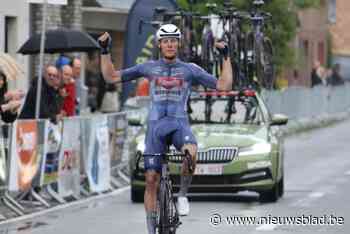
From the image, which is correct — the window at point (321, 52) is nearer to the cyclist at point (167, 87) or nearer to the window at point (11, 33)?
the window at point (11, 33)

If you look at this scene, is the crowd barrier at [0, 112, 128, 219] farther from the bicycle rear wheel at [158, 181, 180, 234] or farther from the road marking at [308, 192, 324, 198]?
the bicycle rear wheel at [158, 181, 180, 234]

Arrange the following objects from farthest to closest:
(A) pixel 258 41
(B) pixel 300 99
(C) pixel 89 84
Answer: (B) pixel 300 99
(C) pixel 89 84
(A) pixel 258 41

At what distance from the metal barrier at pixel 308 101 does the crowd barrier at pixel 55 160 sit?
10.8 m

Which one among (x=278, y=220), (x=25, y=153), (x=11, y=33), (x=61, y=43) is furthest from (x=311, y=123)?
(x=278, y=220)

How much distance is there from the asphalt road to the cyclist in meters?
2.29

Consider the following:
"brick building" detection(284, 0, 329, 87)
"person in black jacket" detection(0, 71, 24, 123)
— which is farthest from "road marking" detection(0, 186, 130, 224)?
"brick building" detection(284, 0, 329, 87)

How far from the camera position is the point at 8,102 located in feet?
54.0

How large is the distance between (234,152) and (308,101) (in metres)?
24.0

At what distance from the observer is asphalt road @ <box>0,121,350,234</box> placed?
50.1 ft

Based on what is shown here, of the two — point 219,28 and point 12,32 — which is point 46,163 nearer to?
point 219,28

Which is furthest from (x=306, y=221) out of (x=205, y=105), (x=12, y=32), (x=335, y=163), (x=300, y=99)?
(x=300, y=99)

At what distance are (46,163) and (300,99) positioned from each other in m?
22.5

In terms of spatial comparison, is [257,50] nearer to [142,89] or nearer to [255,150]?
[255,150]

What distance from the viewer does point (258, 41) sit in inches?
834
